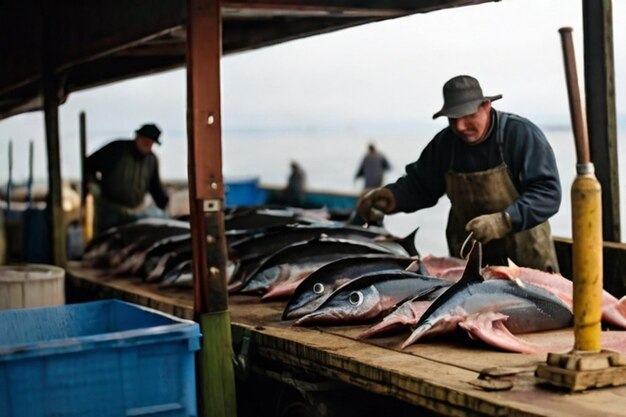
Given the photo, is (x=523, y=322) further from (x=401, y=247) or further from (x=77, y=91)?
(x=77, y=91)

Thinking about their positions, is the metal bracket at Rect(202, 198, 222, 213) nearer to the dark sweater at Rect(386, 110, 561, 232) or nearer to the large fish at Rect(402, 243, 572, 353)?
the large fish at Rect(402, 243, 572, 353)

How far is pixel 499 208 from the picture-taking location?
7.09 m

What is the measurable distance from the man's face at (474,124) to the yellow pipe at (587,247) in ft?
8.26

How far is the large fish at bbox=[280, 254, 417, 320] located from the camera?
666 cm

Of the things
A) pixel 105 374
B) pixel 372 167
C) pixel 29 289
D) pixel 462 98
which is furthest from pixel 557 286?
pixel 372 167

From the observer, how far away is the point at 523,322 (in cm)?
578

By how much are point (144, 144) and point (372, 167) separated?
11.5 metres

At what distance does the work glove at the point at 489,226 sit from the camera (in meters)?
6.42

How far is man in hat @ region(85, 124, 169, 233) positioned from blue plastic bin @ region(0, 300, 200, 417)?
21.4 feet

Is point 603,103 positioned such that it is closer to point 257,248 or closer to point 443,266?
point 443,266

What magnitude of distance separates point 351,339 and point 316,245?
69.3 inches

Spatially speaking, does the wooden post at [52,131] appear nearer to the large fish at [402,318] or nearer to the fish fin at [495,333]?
the large fish at [402,318]

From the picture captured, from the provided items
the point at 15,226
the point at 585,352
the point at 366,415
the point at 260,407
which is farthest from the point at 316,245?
the point at 15,226

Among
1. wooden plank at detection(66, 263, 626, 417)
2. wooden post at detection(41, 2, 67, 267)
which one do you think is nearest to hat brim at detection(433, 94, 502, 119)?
wooden plank at detection(66, 263, 626, 417)
